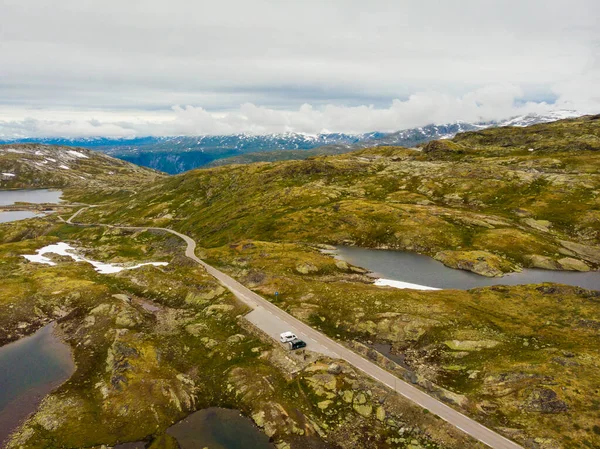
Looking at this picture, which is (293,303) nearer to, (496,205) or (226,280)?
(226,280)

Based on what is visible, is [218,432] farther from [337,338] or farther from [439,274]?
[439,274]

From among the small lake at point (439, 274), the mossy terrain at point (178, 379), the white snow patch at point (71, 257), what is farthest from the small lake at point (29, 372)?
the small lake at point (439, 274)

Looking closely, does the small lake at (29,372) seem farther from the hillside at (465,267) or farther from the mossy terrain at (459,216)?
the mossy terrain at (459,216)

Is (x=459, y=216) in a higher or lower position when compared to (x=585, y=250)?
higher

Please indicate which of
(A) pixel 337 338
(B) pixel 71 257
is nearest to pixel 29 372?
(A) pixel 337 338

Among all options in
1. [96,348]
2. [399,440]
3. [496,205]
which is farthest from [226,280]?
[496,205]

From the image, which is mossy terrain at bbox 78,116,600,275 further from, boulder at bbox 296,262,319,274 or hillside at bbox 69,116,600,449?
boulder at bbox 296,262,319,274

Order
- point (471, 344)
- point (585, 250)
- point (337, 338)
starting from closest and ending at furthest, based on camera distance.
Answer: point (471, 344) → point (337, 338) → point (585, 250)
